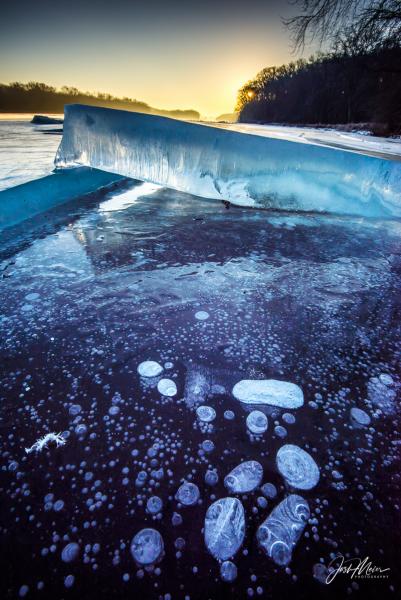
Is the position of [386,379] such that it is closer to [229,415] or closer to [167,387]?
[229,415]

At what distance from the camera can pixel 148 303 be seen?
1.18 meters

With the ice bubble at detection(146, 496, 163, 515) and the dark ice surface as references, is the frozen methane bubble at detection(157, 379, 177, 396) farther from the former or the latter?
the ice bubble at detection(146, 496, 163, 515)

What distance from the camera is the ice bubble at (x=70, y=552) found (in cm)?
48

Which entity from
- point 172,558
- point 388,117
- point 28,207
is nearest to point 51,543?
point 172,558

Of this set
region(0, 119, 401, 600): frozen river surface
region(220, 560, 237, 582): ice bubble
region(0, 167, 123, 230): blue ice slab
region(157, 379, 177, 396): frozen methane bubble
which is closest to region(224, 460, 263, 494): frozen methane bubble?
region(0, 119, 401, 600): frozen river surface

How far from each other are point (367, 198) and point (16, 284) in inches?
113

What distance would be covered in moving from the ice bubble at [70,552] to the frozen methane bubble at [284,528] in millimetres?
348

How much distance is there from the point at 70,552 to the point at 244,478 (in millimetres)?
370

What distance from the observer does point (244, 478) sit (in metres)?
0.60

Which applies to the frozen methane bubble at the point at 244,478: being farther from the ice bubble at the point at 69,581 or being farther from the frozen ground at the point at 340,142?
the frozen ground at the point at 340,142

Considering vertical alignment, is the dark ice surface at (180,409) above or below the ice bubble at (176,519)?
above

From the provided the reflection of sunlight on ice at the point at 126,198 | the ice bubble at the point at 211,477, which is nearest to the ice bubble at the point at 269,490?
the ice bubble at the point at 211,477

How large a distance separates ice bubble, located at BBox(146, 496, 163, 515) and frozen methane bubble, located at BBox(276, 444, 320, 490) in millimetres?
282

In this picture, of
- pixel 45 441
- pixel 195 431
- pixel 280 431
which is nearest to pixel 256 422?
pixel 280 431
